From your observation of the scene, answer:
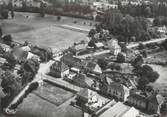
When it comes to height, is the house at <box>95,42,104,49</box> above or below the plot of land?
above

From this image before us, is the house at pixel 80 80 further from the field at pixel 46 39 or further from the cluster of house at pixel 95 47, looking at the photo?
the cluster of house at pixel 95 47

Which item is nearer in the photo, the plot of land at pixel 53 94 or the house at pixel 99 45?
the plot of land at pixel 53 94

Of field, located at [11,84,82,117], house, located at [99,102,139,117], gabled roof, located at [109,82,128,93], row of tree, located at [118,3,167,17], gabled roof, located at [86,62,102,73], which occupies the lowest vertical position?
field, located at [11,84,82,117]

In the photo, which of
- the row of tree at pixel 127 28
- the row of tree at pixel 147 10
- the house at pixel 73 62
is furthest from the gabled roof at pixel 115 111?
the row of tree at pixel 147 10

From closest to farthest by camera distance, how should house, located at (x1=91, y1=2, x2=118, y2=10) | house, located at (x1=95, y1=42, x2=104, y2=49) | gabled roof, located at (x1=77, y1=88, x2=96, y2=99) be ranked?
gabled roof, located at (x1=77, y1=88, x2=96, y2=99)
house, located at (x1=95, y1=42, x2=104, y2=49)
house, located at (x1=91, y1=2, x2=118, y2=10)

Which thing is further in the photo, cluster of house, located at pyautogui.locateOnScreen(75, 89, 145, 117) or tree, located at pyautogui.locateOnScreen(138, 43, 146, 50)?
tree, located at pyautogui.locateOnScreen(138, 43, 146, 50)

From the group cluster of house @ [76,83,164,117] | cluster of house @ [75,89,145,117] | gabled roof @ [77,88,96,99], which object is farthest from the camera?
gabled roof @ [77,88,96,99]

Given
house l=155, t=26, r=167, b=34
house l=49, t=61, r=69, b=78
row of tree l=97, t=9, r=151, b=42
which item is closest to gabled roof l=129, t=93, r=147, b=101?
house l=49, t=61, r=69, b=78

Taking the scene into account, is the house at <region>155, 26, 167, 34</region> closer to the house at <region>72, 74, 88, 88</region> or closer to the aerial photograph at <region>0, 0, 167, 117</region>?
the aerial photograph at <region>0, 0, 167, 117</region>
